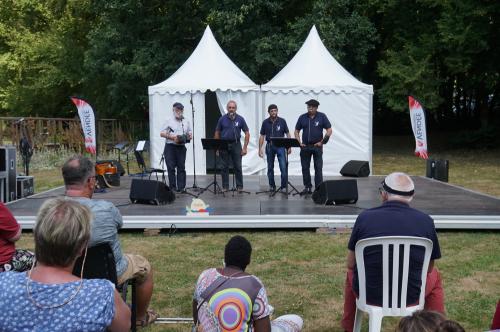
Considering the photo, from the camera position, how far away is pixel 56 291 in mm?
2064

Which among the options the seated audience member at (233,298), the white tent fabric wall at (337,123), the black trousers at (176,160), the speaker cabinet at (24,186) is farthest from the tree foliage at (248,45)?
the seated audience member at (233,298)

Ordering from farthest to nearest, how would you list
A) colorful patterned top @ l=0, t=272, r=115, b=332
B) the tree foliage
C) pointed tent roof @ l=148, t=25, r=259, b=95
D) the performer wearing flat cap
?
the tree foliage < pointed tent roof @ l=148, t=25, r=259, b=95 < the performer wearing flat cap < colorful patterned top @ l=0, t=272, r=115, b=332

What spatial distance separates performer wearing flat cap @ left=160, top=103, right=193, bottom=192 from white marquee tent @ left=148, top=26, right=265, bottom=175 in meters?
3.44

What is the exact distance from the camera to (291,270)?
5816 millimetres

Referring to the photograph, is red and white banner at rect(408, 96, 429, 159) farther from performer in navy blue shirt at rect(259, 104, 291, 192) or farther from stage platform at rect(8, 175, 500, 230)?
performer in navy blue shirt at rect(259, 104, 291, 192)

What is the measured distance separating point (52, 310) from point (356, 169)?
454 inches

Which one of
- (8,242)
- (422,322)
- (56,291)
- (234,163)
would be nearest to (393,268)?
(422,322)

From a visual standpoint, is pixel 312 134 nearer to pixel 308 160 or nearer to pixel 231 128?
pixel 308 160

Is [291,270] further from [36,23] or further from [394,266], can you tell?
[36,23]

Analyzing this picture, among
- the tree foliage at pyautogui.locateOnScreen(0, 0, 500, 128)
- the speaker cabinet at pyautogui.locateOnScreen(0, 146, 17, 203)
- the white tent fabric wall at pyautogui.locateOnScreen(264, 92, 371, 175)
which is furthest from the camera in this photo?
the tree foliage at pyautogui.locateOnScreen(0, 0, 500, 128)

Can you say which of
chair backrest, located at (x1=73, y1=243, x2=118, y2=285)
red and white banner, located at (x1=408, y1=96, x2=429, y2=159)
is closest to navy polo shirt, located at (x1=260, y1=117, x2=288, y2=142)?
red and white banner, located at (x1=408, y1=96, x2=429, y2=159)

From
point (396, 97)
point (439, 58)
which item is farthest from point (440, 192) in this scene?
point (439, 58)

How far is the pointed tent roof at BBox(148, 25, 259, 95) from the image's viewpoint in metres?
13.5

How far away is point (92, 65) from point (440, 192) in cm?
1563
